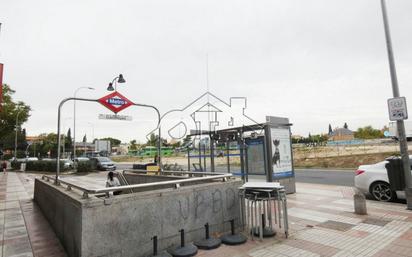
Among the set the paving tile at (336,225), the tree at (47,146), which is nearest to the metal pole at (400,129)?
the paving tile at (336,225)

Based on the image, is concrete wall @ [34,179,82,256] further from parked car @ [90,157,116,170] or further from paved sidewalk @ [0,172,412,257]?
parked car @ [90,157,116,170]

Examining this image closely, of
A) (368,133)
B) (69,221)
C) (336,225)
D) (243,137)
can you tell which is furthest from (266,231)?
(368,133)

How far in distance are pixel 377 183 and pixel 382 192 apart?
318 millimetres

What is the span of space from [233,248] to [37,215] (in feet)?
22.3

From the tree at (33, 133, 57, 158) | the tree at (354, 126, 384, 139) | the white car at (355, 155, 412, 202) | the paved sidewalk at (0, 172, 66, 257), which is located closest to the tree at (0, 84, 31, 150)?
the paved sidewalk at (0, 172, 66, 257)

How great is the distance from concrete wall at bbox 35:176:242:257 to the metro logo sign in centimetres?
274

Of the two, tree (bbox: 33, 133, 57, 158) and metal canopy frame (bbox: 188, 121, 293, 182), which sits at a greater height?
tree (bbox: 33, 133, 57, 158)

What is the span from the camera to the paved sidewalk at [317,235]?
14.9 feet

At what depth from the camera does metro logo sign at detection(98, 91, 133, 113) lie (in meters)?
7.30

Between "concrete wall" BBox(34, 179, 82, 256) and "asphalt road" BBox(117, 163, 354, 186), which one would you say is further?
"asphalt road" BBox(117, 163, 354, 186)

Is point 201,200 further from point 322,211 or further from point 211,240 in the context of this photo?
point 322,211

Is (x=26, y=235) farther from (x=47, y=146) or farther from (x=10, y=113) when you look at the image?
(x=47, y=146)

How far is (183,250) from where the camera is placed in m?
4.49

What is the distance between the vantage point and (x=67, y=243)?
179 inches
